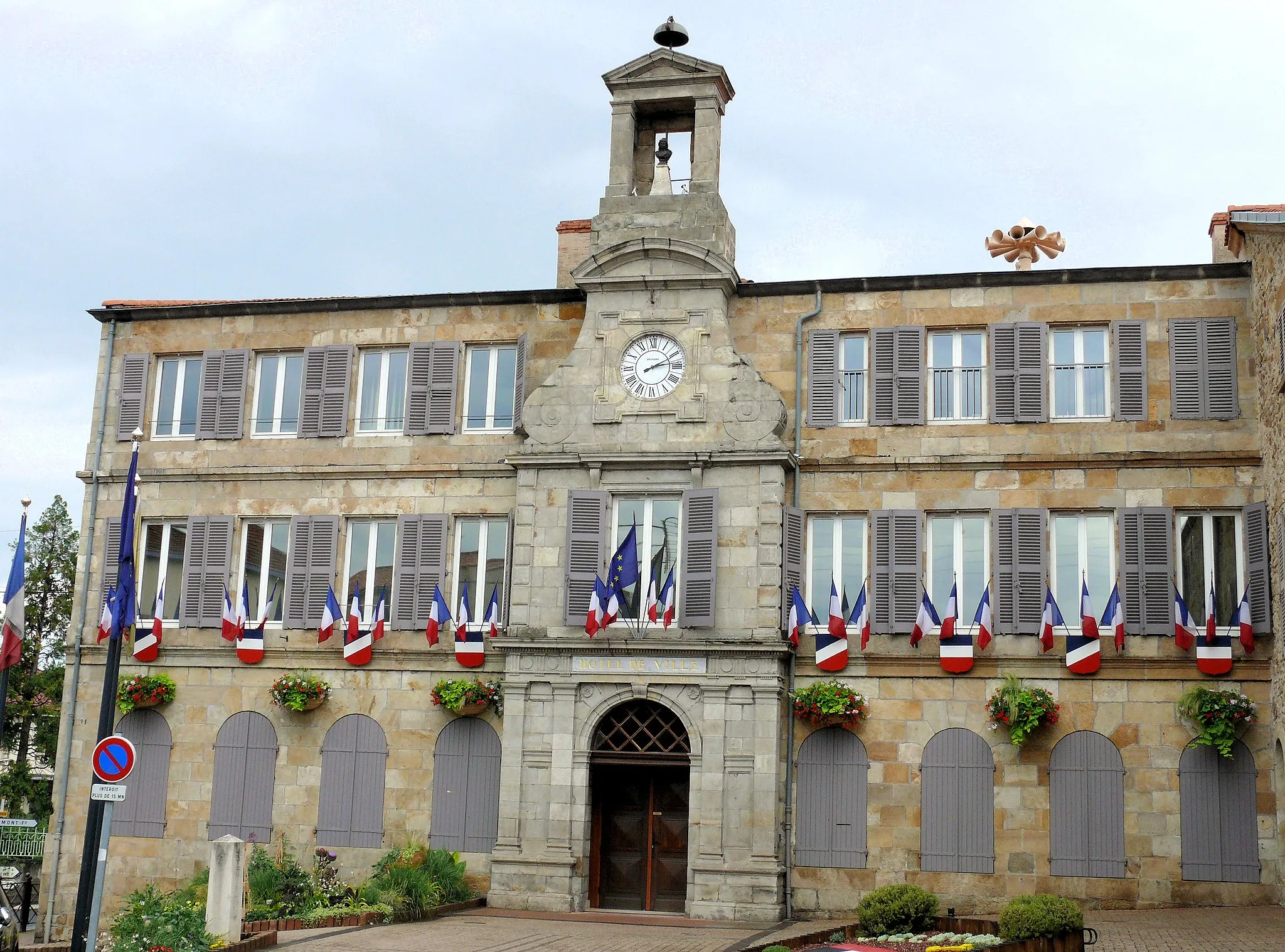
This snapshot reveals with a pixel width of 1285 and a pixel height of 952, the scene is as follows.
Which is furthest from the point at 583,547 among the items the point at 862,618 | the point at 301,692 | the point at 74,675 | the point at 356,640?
the point at 74,675

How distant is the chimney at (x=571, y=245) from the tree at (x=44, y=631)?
778 inches

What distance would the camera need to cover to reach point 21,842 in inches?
1348

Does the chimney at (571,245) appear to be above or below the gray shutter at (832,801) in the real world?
above

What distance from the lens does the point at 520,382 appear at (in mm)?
27266

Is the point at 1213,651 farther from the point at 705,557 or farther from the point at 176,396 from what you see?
the point at 176,396

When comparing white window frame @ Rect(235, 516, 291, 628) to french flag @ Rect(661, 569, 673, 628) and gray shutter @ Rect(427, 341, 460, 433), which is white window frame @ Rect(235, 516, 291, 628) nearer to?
gray shutter @ Rect(427, 341, 460, 433)

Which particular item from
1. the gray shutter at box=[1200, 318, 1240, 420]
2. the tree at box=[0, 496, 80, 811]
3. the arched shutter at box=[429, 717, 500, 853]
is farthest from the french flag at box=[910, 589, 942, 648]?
the tree at box=[0, 496, 80, 811]

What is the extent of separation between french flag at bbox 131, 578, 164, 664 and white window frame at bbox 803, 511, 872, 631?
36.6 feet

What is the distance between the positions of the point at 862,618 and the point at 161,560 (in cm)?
1239

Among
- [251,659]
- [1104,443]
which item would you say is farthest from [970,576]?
[251,659]

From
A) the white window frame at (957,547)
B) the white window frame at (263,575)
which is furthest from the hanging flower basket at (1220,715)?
the white window frame at (263,575)

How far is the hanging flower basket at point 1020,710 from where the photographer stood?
24.1 meters

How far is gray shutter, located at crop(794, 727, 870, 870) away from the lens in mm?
24781

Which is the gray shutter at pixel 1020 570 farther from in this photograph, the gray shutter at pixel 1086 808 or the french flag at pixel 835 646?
the french flag at pixel 835 646
